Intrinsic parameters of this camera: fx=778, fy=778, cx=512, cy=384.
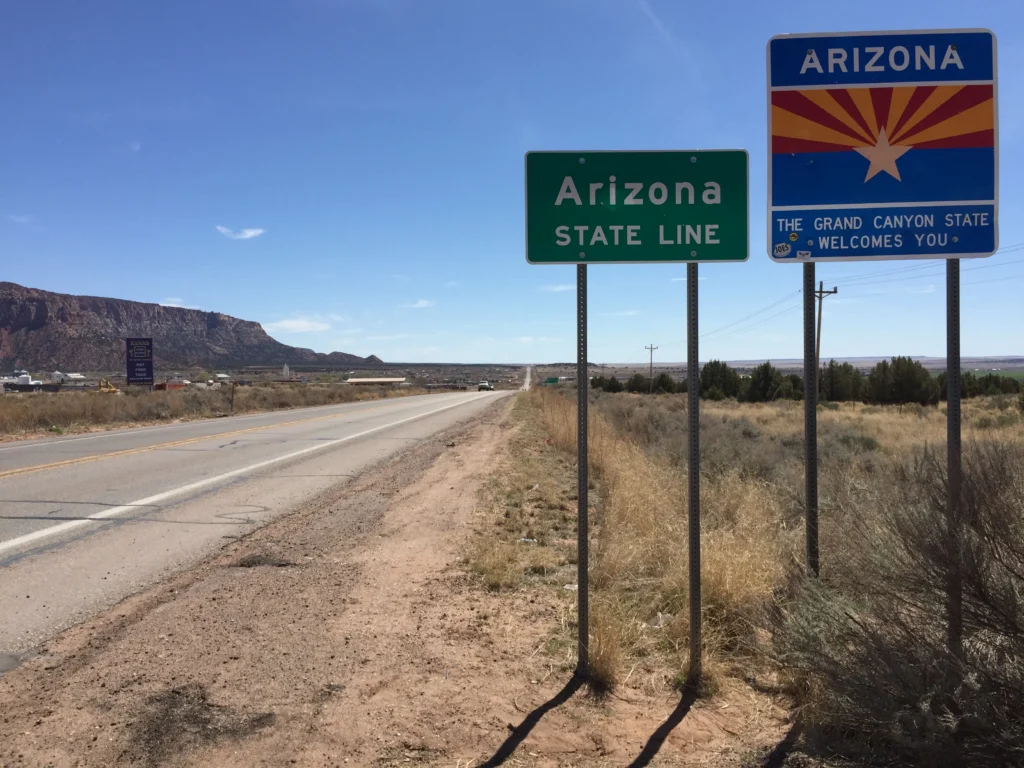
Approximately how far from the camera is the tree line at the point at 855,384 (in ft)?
144

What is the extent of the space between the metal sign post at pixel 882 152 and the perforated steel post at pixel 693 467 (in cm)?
48

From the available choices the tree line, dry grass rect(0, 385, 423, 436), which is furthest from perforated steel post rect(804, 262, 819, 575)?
the tree line

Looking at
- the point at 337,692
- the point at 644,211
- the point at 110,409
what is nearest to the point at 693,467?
the point at 644,211

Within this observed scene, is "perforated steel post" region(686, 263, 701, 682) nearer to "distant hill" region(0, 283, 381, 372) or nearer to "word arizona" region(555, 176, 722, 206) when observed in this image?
"word arizona" region(555, 176, 722, 206)

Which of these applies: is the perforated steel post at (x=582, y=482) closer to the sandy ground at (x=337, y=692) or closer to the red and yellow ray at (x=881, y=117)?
the sandy ground at (x=337, y=692)

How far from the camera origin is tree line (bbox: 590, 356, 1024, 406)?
44000 mm

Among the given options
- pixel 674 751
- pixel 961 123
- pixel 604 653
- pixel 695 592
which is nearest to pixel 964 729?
pixel 674 751

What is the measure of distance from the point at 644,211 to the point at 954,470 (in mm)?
1909

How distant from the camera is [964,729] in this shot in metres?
2.79

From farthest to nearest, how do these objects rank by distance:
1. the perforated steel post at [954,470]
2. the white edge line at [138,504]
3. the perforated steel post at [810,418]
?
the white edge line at [138,504]
the perforated steel post at [810,418]
the perforated steel post at [954,470]

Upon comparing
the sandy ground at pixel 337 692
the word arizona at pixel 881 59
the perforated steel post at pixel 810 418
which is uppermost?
the word arizona at pixel 881 59

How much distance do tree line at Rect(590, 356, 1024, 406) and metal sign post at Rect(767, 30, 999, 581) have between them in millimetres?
36845

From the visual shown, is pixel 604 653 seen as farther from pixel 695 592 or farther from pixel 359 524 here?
pixel 359 524

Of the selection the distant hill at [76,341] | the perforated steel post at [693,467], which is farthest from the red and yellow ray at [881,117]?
the distant hill at [76,341]
